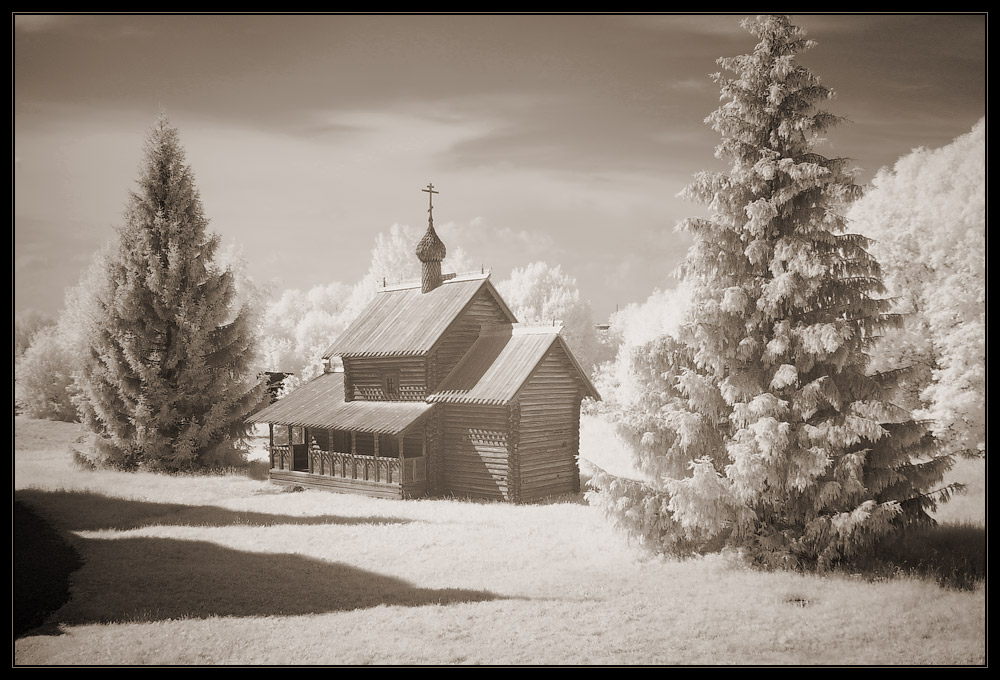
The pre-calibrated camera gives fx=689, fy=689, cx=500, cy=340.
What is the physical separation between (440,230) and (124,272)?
43.5ft

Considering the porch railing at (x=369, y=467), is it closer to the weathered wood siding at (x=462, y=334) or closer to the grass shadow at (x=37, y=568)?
the weathered wood siding at (x=462, y=334)

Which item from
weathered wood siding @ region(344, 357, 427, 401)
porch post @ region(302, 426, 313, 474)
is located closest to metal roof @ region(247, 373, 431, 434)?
weathered wood siding @ region(344, 357, 427, 401)

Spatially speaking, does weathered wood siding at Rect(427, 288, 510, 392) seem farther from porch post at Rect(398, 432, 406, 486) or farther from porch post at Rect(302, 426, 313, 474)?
porch post at Rect(302, 426, 313, 474)

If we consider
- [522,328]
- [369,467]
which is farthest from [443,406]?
[522,328]

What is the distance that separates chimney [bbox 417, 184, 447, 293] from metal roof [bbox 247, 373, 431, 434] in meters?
4.83

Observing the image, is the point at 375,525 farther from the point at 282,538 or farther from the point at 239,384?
the point at 239,384

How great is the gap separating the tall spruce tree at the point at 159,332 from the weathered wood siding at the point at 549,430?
13100mm

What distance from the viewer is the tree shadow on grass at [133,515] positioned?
57.1ft

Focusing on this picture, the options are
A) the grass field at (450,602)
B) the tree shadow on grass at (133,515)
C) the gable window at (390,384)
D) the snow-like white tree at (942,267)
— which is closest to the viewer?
the grass field at (450,602)

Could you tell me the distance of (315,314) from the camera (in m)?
61.3

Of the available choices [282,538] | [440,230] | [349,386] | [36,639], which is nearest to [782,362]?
[282,538]

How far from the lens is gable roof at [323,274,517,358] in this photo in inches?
910

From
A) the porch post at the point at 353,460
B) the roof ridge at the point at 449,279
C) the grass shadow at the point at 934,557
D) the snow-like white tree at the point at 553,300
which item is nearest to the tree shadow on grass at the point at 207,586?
the grass shadow at the point at 934,557

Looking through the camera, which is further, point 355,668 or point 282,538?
point 282,538
